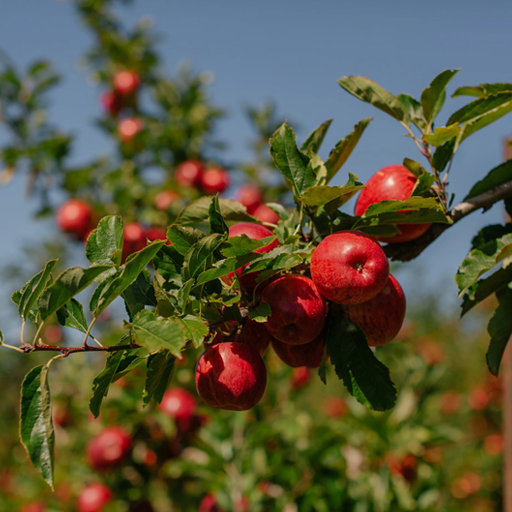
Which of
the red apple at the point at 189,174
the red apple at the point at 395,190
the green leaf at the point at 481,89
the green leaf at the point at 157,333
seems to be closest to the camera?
the green leaf at the point at 157,333

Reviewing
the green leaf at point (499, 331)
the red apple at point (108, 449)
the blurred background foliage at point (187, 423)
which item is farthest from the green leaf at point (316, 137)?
the red apple at point (108, 449)

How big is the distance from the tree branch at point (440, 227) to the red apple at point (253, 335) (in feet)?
1.04

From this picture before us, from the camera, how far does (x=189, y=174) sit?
3.02m

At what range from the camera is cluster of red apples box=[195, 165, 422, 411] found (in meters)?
0.76

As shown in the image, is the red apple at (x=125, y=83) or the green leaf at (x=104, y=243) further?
the red apple at (x=125, y=83)

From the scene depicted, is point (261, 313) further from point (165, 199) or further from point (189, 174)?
point (189, 174)

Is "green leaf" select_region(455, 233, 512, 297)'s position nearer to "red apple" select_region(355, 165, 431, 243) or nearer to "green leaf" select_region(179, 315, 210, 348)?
"red apple" select_region(355, 165, 431, 243)

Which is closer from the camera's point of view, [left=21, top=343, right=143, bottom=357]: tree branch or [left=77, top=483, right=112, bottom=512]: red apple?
[left=21, top=343, right=143, bottom=357]: tree branch

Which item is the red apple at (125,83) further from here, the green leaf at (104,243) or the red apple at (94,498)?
the green leaf at (104,243)

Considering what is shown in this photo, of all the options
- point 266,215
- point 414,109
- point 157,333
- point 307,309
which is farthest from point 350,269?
point 266,215

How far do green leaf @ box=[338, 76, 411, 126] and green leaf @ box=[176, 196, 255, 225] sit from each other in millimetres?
347

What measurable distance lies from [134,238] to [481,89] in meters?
1.90

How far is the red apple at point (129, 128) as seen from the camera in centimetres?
311

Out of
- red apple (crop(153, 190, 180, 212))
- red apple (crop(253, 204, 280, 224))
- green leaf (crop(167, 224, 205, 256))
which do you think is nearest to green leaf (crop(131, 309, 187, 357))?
green leaf (crop(167, 224, 205, 256))
